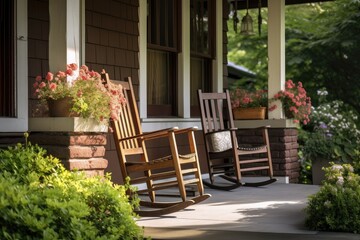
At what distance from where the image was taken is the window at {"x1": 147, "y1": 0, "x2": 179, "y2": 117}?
7.53 m

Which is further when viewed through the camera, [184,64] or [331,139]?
[331,139]

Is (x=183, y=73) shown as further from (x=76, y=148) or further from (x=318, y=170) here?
(x=76, y=148)

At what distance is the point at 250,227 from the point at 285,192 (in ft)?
8.04

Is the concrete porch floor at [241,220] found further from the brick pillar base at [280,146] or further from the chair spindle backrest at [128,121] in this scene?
the brick pillar base at [280,146]

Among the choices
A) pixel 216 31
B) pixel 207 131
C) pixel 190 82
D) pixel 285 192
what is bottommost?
pixel 285 192

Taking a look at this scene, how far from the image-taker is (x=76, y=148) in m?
4.84

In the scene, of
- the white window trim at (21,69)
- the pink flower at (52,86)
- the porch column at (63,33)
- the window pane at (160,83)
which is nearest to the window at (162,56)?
the window pane at (160,83)

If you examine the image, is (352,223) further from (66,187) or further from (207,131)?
(207,131)

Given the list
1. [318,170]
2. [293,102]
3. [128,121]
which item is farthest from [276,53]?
[128,121]

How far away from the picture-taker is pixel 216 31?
870 centimetres

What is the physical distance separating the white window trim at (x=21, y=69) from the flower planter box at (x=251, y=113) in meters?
3.47

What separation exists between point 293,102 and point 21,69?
3755mm

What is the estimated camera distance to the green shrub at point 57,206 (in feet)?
9.74

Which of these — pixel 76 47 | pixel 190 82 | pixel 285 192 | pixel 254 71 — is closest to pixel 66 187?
pixel 76 47
